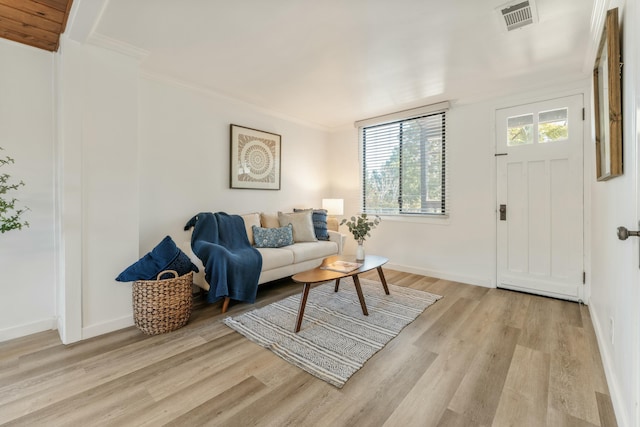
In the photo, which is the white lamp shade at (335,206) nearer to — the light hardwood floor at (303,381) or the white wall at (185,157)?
the white wall at (185,157)

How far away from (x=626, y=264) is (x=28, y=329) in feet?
12.8

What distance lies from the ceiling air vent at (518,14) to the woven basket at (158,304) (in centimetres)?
308

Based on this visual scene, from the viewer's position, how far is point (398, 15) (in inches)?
77.4

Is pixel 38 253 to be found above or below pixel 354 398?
above

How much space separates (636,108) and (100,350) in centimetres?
320

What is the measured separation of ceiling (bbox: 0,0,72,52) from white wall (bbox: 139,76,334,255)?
798mm

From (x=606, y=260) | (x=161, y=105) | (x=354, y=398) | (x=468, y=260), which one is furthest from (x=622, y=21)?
(x=161, y=105)

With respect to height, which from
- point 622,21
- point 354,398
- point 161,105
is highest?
point 161,105

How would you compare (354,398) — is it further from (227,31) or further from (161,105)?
(161,105)

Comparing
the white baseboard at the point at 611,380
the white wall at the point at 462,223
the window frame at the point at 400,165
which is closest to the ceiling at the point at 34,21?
the window frame at the point at 400,165

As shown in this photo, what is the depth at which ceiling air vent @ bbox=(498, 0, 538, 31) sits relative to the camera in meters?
1.86

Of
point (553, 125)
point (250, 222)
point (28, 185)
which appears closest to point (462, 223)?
point (553, 125)

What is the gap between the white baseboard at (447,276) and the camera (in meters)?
3.50

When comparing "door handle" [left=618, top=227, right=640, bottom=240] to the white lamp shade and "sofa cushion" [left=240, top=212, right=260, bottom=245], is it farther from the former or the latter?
the white lamp shade
